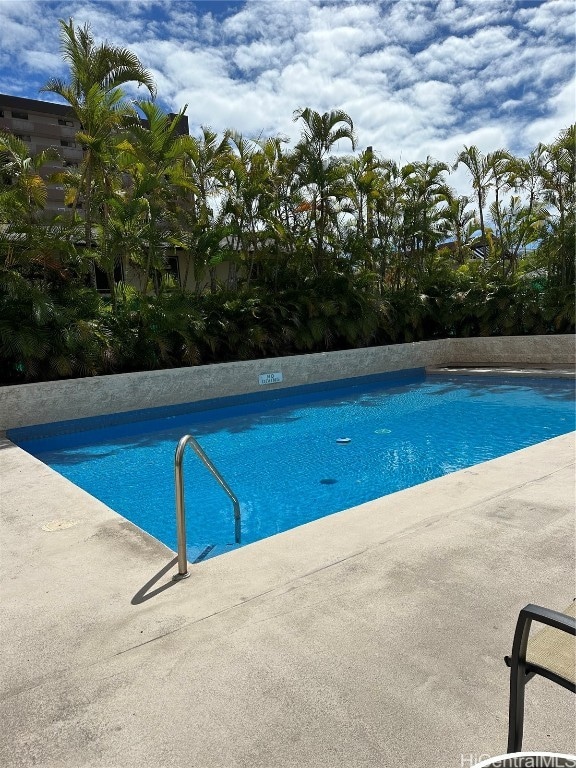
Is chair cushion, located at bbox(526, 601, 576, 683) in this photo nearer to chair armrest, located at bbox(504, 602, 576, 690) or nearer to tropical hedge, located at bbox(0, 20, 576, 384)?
chair armrest, located at bbox(504, 602, 576, 690)

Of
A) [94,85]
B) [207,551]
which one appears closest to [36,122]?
[94,85]

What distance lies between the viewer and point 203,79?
10.5 m

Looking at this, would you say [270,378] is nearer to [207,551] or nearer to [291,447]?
[291,447]

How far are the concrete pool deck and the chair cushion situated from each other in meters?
0.44

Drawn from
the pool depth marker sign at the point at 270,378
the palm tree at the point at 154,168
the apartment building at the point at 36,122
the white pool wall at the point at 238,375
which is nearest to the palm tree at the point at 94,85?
the palm tree at the point at 154,168

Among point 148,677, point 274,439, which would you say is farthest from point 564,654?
point 274,439

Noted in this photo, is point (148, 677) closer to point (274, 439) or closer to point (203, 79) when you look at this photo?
point (274, 439)

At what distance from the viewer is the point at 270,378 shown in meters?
12.6

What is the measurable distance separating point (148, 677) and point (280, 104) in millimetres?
15135

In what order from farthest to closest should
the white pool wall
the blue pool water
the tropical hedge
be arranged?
the tropical hedge → the white pool wall → the blue pool water

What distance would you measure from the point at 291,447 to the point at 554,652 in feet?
21.6

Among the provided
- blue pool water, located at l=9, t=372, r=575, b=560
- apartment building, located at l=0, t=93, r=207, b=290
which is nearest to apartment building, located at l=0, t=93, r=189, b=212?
apartment building, located at l=0, t=93, r=207, b=290

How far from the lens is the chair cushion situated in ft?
4.89

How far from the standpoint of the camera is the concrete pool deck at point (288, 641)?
6.14ft
